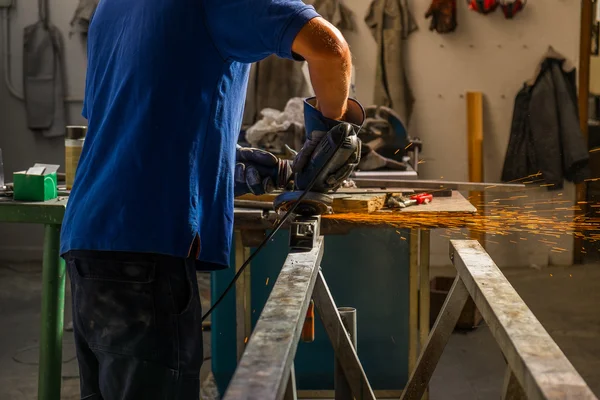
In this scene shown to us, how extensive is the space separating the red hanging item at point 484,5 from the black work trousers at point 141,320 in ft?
14.3

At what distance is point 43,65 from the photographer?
6000mm

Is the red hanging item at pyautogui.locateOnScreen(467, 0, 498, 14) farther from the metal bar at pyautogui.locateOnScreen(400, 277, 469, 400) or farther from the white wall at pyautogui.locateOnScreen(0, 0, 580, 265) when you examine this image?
the metal bar at pyautogui.locateOnScreen(400, 277, 469, 400)

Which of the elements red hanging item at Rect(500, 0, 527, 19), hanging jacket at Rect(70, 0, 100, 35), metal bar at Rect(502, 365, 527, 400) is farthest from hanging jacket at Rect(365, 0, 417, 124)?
metal bar at Rect(502, 365, 527, 400)

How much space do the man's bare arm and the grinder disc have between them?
27 cm

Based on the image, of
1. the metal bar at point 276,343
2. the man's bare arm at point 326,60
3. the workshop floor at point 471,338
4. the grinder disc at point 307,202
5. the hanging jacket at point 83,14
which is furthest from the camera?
the hanging jacket at point 83,14

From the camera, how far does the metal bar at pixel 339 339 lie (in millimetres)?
2287

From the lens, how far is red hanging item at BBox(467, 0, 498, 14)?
221 inches

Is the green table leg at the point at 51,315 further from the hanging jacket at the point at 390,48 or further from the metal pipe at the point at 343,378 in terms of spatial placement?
the hanging jacket at the point at 390,48

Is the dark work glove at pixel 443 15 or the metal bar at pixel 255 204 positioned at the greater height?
the dark work glove at pixel 443 15

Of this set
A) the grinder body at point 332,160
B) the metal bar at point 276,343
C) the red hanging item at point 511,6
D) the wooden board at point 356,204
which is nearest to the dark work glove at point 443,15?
the red hanging item at point 511,6

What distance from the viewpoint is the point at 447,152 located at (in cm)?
598

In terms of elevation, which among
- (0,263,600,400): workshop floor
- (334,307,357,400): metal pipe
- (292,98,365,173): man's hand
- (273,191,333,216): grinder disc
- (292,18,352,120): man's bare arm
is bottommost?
(0,263,600,400): workshop floor

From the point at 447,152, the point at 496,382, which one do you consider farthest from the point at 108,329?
the point at 447,152

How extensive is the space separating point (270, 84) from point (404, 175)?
2.06 meters
